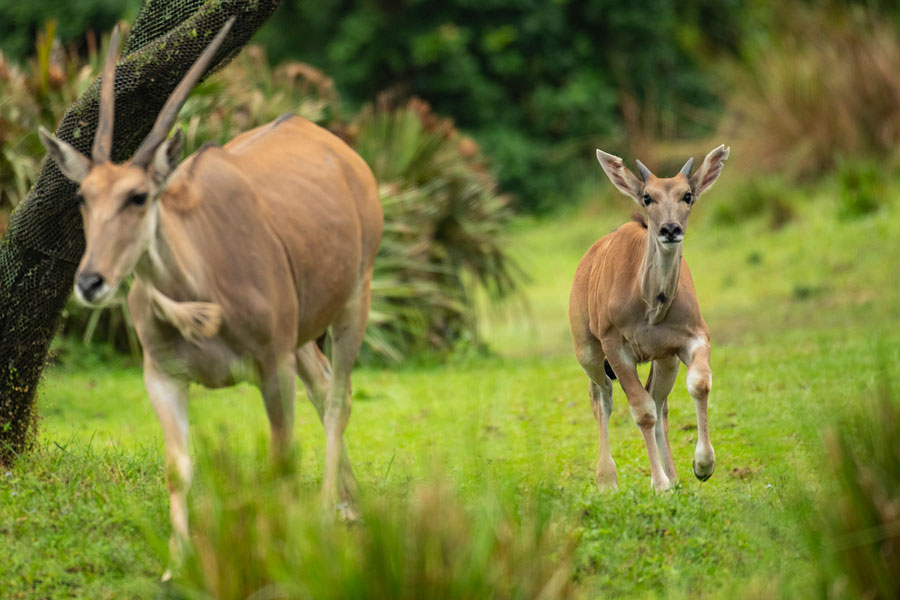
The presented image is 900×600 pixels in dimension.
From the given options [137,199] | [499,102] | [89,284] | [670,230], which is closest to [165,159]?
[137,199]

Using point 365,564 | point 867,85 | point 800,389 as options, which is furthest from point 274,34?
point 365,564

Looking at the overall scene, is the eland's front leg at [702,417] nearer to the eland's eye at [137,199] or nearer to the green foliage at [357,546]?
the green foliage at [357,546]

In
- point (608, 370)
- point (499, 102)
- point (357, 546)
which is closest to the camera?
point (357, 546)

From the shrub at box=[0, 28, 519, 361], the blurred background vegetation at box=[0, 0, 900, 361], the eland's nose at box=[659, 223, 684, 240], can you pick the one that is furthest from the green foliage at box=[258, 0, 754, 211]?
the eland's nose at box=[659, 223, 684, 240]

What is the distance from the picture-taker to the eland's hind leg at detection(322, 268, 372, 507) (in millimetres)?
6083

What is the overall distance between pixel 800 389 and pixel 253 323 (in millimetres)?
4946

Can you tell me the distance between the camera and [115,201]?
4598 millimetres

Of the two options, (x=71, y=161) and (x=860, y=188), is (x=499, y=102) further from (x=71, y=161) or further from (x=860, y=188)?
(x=71, y=161)

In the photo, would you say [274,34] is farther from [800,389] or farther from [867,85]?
[800,389]

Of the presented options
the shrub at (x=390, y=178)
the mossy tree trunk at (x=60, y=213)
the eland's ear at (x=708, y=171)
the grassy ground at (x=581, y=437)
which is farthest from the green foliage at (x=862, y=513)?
the shrub at (x=390, y=178)

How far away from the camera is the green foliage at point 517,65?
25547 mm

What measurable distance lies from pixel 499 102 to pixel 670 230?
20.7 meters

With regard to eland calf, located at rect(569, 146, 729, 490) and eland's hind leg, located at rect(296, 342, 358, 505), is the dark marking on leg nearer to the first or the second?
eland calf, located at rect(569, 146, 729, 490)

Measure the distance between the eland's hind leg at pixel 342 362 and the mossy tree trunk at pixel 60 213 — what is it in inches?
54.2
